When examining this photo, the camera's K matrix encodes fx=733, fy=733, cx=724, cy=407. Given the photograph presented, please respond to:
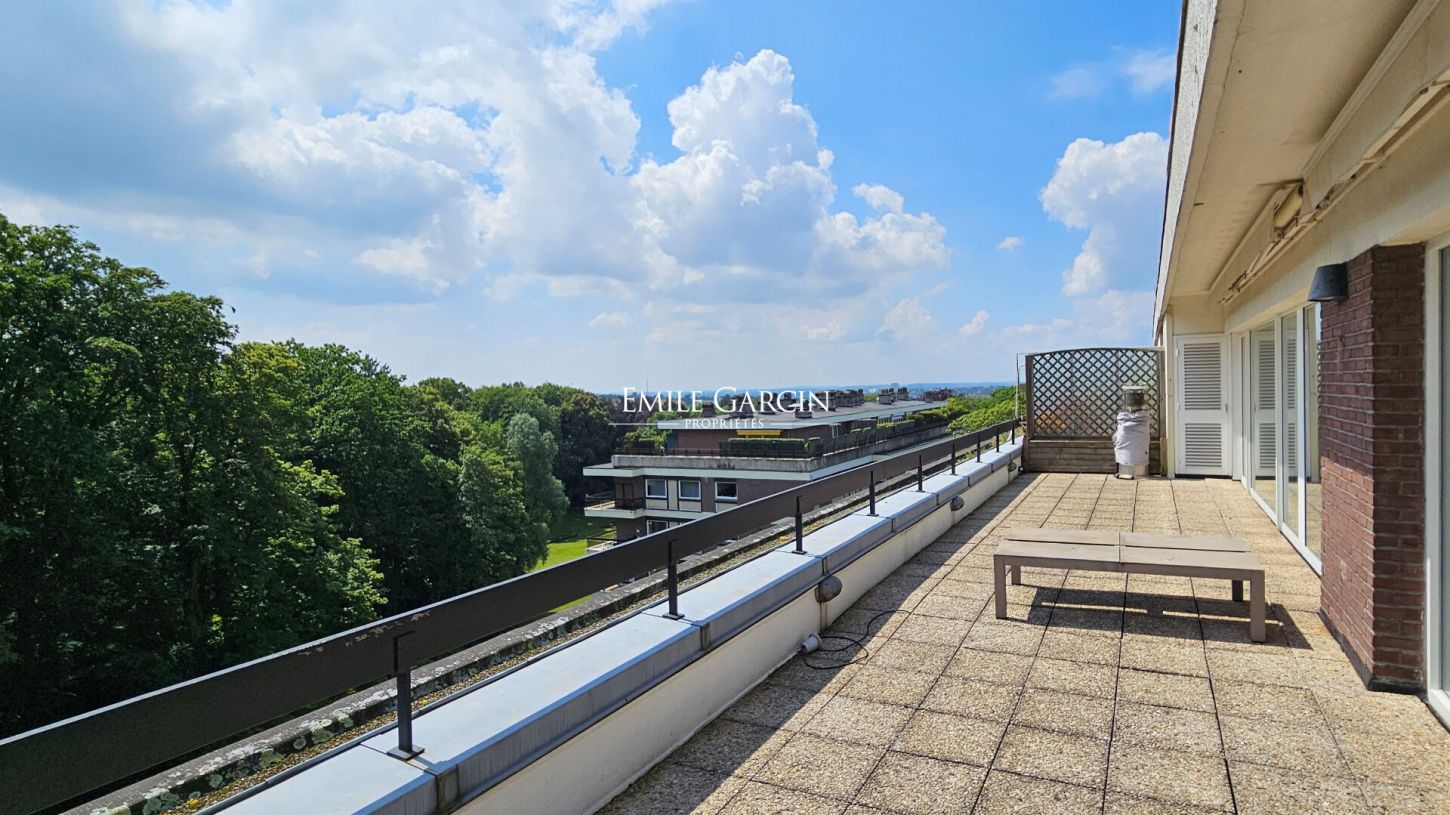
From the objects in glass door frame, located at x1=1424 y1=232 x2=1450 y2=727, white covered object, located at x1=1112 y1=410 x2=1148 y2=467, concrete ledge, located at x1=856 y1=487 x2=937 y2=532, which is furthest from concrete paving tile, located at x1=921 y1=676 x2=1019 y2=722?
white covered object, located at x1=1112 y1=410 x2=1148 y2=467

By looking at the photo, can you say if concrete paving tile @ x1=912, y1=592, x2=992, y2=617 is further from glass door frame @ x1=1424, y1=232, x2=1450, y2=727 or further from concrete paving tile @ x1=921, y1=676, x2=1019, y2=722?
glass door frame @ x1=1424, y1=232, x2=1450, y2=727

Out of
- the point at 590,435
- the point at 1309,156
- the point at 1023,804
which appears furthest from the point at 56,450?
the point at 590,435

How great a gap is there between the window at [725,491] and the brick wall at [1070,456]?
1131 inches

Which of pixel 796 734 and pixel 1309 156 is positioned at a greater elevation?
pixel 1309 156

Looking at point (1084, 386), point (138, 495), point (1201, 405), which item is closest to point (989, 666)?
point (1201, 405)

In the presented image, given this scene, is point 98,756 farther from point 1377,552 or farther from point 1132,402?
point 1132,402

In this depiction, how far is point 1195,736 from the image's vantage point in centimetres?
314

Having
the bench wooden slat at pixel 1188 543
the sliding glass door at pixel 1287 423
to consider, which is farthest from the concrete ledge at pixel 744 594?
the sliding glass door at pixel 1287 423

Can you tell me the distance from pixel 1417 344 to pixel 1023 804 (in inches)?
110

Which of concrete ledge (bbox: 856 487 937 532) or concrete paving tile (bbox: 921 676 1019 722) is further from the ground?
concrete ledge (bbox: 856 487 937 532)

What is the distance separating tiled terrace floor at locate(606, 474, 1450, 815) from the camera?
271 cm

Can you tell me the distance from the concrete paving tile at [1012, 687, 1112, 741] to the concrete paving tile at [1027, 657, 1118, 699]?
0.07 m

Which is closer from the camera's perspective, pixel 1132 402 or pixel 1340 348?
pixel 1340 348

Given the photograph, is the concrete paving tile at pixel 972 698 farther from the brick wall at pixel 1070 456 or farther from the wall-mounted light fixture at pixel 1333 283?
the brick wall at pixel 1070 456
